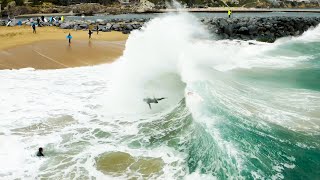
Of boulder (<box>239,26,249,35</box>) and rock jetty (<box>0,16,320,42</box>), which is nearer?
rock jetty (<box>0,16,320,42</box>)

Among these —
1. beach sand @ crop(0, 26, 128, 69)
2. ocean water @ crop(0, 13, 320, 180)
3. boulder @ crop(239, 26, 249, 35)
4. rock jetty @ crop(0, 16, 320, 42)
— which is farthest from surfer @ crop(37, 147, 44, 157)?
boulder @ crop(239, 26, 249, 35)

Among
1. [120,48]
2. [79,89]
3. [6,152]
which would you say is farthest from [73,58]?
[6,152]

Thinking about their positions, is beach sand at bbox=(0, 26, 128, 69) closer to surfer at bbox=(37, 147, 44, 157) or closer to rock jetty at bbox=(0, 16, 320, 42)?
rock jetty at bbox=(0, 16, 320, 42)

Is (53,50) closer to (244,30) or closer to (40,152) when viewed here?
(40,152)

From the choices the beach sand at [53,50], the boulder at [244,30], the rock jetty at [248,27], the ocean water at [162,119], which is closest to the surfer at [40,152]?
the ocean water at [162,119]

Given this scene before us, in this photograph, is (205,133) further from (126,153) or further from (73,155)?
(73,155)

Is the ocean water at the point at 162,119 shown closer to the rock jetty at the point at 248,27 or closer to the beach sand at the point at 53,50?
the beach sand at the point at 53,50

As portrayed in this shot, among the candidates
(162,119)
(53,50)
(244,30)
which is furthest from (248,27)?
(162,119)
